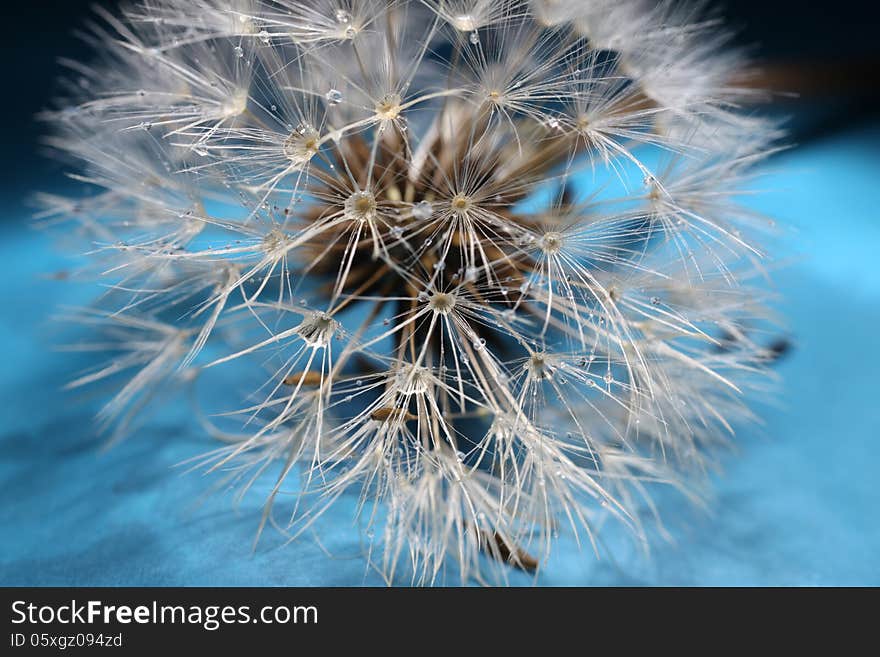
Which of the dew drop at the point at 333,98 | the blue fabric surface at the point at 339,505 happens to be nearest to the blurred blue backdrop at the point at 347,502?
the blue fabric surface at the point at 339,505

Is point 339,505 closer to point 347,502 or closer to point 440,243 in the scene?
point 347,502

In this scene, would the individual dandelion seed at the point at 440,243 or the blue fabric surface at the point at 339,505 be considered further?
the blue fabric surface at the point at 339,505

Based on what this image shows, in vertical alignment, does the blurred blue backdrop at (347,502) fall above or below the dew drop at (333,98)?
below

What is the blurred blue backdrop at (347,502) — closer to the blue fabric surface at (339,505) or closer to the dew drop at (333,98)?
the blue fabric surface at (339,505)

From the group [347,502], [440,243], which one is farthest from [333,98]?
[347,502]

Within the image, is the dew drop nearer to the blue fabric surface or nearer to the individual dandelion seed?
the individual dandelion seed
